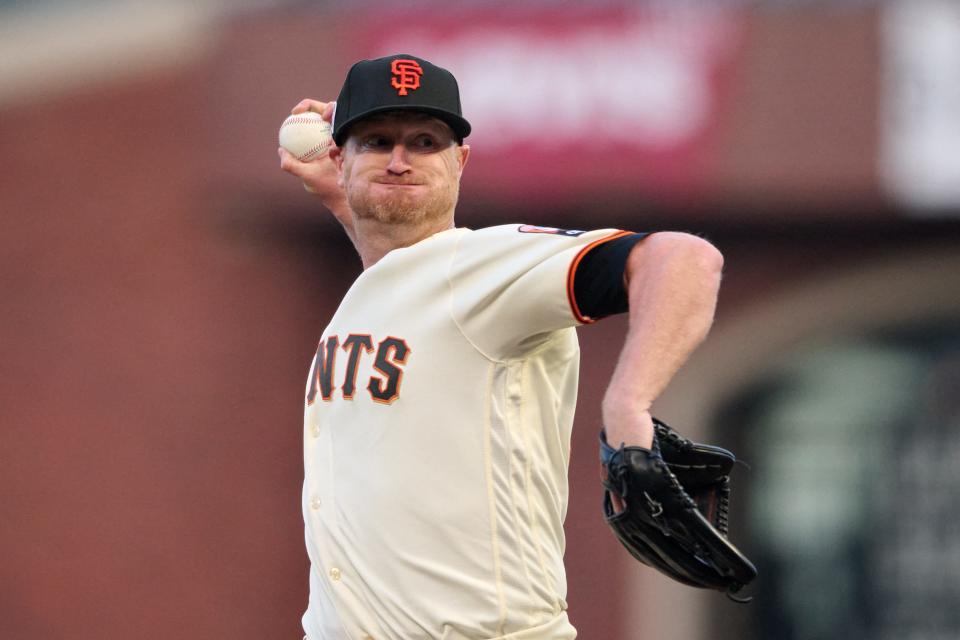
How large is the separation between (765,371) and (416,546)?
7.06 meters

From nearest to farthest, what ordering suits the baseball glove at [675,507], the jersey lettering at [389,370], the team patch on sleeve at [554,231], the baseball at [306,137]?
the baseball glove at [675,507], the team patch on sleeve at [554,231], the jersey lettering at [389,370], the baseball at [306,137]

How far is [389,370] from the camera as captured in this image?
3457 millimetres

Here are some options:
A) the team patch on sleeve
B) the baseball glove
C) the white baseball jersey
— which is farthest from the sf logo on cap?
the baseball glove

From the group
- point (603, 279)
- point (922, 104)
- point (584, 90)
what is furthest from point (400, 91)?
point (922, 104)

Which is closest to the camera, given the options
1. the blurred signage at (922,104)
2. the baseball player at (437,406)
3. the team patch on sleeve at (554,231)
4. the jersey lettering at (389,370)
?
the team patch on sleeve at (554,231)

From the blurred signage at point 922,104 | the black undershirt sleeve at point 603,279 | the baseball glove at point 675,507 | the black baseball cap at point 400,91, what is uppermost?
the blurred signage at point 922,104

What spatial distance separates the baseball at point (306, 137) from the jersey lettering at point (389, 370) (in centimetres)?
100

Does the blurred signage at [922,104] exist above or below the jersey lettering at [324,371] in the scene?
above

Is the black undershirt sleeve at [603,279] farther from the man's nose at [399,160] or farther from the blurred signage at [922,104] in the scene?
the blurred signage at [922,104]

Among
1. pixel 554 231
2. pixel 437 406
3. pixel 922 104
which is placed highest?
pixel 922 104

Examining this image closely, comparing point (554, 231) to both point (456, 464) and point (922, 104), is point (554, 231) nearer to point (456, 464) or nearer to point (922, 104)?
point (456, 464)

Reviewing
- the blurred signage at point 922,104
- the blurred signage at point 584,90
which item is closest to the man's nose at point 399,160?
the blurred signage at point 584,90

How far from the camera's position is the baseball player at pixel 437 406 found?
3314 mm

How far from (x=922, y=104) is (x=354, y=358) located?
6524 millimetres
